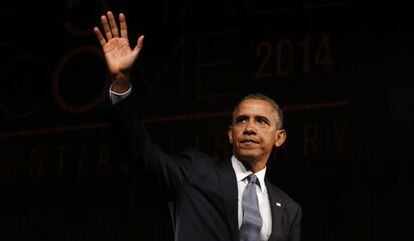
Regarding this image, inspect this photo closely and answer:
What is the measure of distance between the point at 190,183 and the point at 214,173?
0.08 m

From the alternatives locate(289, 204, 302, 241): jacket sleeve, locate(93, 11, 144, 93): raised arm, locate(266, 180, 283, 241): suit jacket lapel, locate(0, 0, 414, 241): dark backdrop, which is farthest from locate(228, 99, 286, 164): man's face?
locate(0, 0, 414, 241): dark backdrop

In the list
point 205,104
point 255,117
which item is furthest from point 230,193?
point 205,104

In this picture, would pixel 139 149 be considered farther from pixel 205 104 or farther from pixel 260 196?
pixel 205 104

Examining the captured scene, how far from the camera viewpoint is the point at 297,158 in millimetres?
3664

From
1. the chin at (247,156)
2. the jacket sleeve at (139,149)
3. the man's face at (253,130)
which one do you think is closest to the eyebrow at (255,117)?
the man's face at (253,130)

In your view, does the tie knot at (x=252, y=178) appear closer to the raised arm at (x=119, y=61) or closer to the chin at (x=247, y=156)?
the chin at (x=247, y=156)

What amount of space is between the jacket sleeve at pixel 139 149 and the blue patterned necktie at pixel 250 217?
0.69 ft

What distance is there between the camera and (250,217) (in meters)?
2.37

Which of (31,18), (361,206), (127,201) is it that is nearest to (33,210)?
(127,201)

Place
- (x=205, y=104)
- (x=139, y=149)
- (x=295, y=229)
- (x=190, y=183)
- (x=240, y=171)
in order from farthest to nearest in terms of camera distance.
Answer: (x=205, y=104)
(x=295, y=229)
(x=240, y=171)
(x=190, y=183)
(x=139, y=149)

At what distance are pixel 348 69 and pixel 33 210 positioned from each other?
1686mm

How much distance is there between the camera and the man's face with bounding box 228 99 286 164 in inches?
98.3

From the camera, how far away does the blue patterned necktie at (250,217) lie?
2334 mm

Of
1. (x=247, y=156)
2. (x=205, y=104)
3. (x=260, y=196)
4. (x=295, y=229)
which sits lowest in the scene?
(x=295, y=229)
